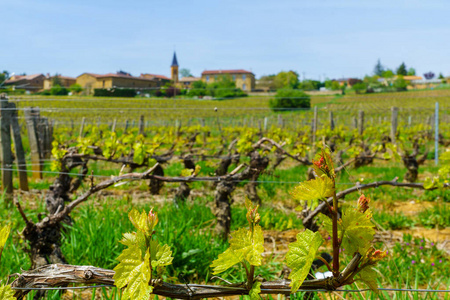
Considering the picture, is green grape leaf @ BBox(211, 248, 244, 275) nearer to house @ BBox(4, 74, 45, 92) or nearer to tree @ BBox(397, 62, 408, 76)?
house @ BBox(4, 74, 45, 92)

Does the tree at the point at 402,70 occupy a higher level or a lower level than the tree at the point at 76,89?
higher

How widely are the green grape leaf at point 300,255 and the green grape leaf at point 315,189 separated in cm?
9

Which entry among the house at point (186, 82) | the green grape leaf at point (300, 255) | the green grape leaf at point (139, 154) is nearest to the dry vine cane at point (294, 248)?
the green grape leaf at point (300, 255)

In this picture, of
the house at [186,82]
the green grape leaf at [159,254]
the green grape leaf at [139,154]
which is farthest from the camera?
the house at [186,82]

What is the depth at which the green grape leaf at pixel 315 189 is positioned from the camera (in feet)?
2.33

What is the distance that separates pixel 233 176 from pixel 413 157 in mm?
4912

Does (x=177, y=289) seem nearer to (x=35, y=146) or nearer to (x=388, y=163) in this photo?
(x=35, y=146)

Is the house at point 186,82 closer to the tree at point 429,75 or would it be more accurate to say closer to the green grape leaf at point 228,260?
the green grape leaf at point 228,260

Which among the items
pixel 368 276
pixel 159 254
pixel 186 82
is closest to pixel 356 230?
pixel 368 276

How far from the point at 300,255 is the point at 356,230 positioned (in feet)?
0.44

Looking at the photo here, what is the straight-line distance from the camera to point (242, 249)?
786 mm

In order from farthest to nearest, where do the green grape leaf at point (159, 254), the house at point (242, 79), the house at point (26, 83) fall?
the house at point (242, 79), the house at point (26, 83), the green grape leaf at point (159, 254)

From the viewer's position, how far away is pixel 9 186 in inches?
201

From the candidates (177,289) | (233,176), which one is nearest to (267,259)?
(233,176)
